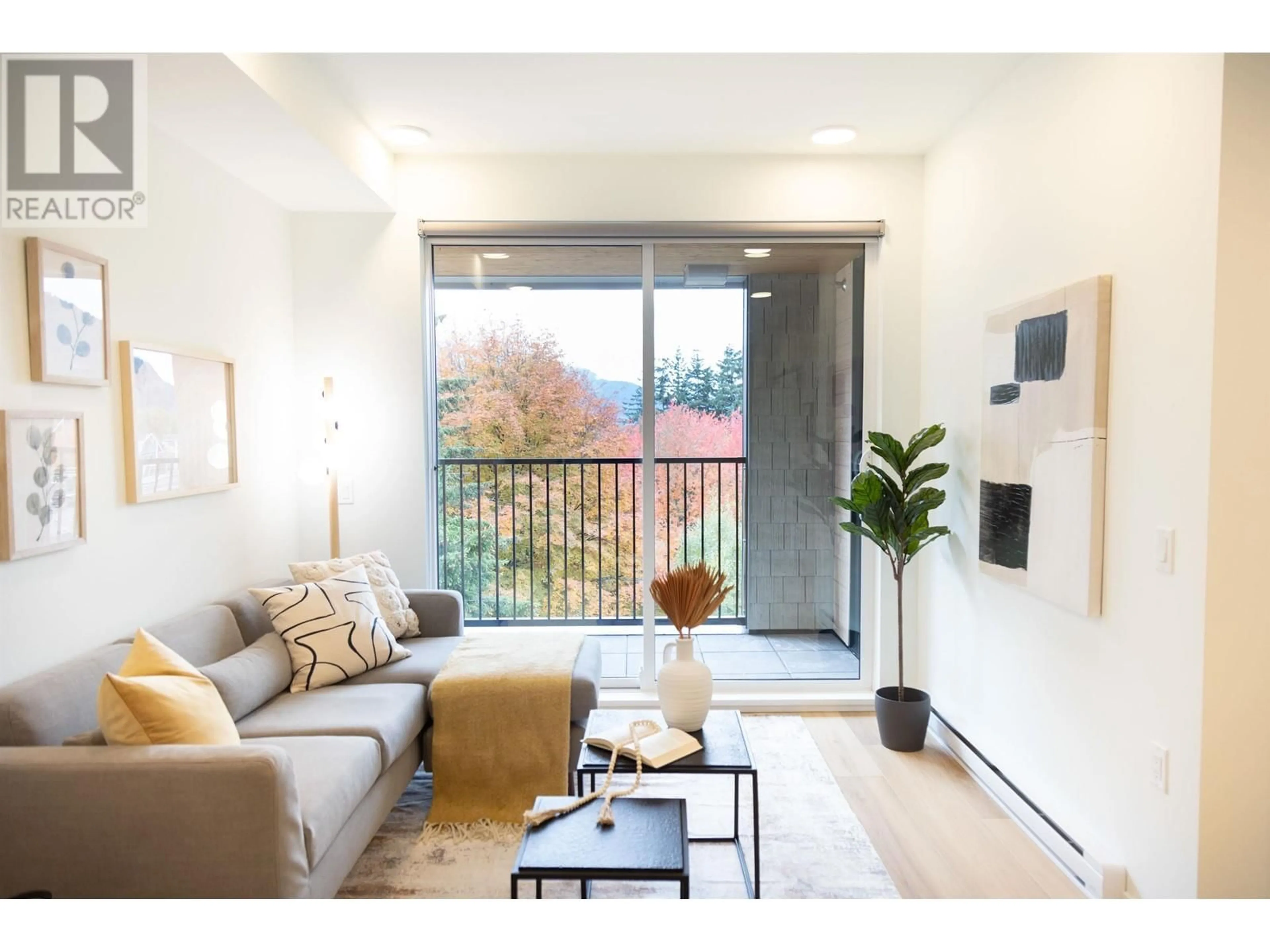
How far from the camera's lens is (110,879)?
1.75 metres

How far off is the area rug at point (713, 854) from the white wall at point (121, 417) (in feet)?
3.72

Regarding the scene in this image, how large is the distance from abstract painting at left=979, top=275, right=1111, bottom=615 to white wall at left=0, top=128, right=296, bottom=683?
10.0 feet

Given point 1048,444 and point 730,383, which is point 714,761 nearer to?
point 1048,444

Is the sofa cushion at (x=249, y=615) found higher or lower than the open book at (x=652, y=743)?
higher

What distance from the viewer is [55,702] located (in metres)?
2.00

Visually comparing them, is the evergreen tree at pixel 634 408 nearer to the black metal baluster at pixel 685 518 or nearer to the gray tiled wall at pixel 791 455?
the black metal baluster at pixel 685 518

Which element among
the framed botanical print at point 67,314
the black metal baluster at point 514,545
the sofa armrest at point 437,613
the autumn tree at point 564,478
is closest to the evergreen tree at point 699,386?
the autumn tree at point 564,478

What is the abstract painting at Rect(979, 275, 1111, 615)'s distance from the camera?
234 centimetres

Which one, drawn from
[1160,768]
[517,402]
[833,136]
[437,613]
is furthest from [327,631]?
[833,136]

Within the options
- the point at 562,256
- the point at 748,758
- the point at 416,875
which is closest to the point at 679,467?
the point at 562,256

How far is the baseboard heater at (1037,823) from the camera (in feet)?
7.25

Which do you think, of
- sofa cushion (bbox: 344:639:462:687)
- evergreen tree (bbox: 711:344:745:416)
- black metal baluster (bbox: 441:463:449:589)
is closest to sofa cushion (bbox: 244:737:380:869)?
Result: sofa cushion (bbox: 344:639:462:687)

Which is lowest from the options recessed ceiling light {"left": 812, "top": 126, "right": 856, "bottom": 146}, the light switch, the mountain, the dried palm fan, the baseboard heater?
the baseboard heater

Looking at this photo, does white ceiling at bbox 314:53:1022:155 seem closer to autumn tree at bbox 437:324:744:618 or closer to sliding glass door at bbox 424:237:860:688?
sliding glass door at bbox 424:237:860:688
